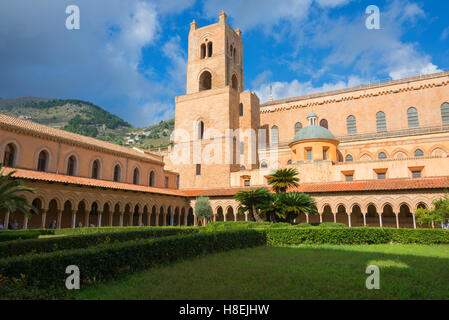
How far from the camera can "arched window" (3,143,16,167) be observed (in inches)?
841

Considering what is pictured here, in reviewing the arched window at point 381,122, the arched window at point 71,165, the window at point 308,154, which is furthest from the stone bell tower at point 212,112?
the arched window at point 381,122

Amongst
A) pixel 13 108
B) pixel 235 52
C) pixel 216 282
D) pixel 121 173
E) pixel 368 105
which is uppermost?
pixel 13 108

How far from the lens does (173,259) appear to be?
9.89m

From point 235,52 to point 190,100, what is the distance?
8899 millimetres

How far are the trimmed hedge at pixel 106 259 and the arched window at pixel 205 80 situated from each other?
101 feet

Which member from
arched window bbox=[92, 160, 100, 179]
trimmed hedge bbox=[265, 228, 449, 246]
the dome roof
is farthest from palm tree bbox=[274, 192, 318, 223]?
arched window bbox=[92, 160, 100, 179]

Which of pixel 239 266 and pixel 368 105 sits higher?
pixel 368 105

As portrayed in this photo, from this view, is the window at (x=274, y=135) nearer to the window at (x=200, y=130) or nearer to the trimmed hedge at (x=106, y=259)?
the window at (x=200, y=130)

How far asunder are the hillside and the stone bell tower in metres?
77.0

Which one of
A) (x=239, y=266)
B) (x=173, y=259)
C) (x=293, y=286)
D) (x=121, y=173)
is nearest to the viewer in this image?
(x=293, y=286)

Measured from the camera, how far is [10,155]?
2166 cm

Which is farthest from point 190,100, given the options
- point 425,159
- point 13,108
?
point 13,108

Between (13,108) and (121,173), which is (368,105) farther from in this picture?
(13,108)

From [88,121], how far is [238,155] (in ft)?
348
